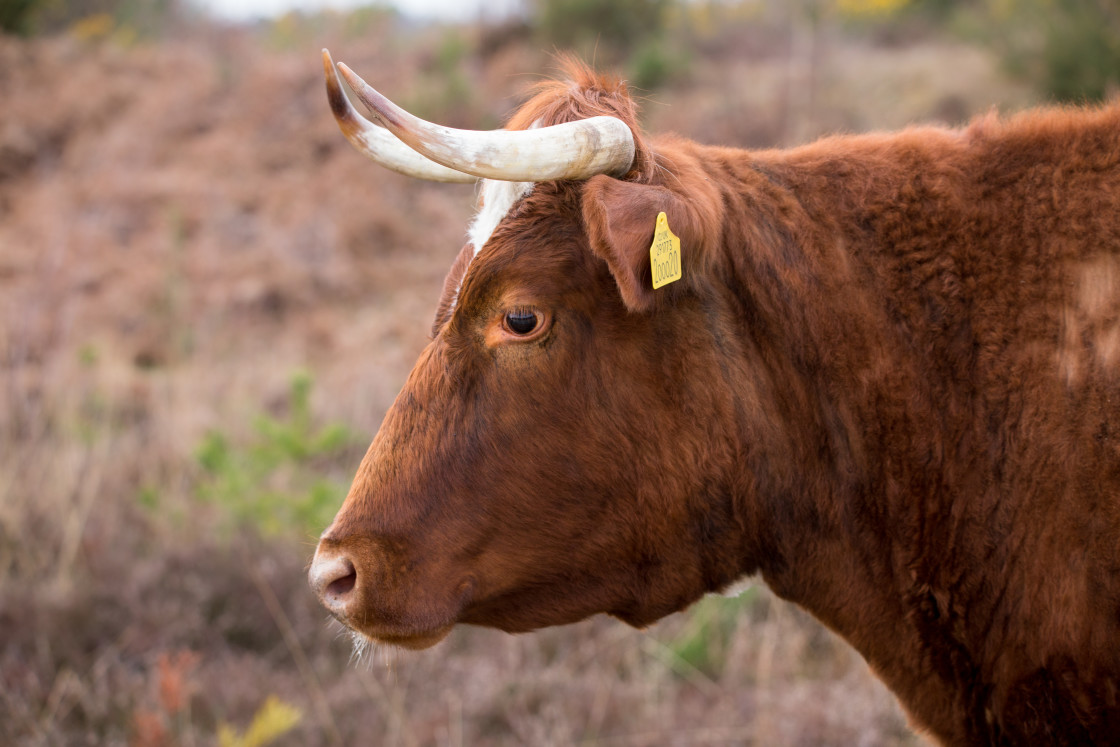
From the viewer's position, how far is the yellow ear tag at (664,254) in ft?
6.51

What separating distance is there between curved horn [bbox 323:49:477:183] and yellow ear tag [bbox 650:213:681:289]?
52 centimetres

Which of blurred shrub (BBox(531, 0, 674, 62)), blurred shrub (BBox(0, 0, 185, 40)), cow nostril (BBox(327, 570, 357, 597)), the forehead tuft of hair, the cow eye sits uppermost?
the forehead tuft of hair

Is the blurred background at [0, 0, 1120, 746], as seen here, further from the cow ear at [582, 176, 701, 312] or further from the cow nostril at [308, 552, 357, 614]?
the cow ear at [582, 176, 701, 312]

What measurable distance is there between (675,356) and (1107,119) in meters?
1.21

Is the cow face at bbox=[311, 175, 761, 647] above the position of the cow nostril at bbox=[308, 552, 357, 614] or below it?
above

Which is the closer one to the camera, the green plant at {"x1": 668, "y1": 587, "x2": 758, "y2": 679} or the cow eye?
the cow eye

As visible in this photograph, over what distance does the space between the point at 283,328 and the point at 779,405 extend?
9303mm

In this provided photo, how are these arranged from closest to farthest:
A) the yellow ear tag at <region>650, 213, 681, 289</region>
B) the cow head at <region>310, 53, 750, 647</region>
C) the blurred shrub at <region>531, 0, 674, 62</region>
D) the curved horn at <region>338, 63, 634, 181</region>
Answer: the curved horn at <region>338, 63, 634, 181</region>, the yellow ear tag at <region>650, 213, 681, 289</region>, the cow head at <region>310, 53, 750, 647</region>, the blurred shrub at <region>531, 0, 674, 62</region>

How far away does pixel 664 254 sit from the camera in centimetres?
200

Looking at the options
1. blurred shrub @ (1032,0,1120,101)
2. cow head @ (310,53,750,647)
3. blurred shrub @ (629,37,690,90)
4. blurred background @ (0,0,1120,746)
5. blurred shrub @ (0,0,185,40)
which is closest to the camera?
cow head @ (310,53,750,647)

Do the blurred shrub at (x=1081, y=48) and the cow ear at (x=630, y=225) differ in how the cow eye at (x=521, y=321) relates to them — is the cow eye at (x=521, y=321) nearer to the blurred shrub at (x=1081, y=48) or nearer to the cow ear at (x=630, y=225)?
the cow ear at (x=630, y=225)

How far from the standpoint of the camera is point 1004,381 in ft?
6.84

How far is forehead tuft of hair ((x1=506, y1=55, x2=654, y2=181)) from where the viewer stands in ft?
7.18

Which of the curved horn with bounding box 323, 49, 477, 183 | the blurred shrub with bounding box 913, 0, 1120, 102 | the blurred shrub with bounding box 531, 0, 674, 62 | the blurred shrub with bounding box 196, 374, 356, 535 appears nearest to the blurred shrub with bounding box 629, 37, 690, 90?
the blurred shrub with bounding box 531, 0, 674, 62
